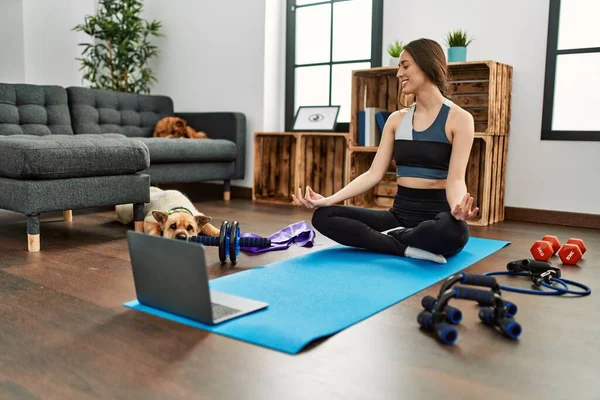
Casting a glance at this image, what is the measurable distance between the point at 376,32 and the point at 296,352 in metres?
3.25

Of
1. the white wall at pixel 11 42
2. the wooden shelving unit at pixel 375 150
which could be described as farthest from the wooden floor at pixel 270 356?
the white wall at pixel 11 42

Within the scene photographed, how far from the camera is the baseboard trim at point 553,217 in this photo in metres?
3.36

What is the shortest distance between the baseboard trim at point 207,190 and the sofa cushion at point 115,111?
1.85 ft

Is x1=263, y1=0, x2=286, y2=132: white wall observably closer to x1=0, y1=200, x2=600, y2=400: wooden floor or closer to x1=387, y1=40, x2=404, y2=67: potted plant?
x1=387, y1=40, x2=404, y2=67: potted plant

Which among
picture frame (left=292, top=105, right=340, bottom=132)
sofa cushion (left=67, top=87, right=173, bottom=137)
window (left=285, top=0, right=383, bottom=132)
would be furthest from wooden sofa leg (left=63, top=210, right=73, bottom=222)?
window (left=285, top=0, right=383, bottom=132)

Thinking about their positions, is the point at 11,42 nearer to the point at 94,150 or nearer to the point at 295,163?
the point at 295,163

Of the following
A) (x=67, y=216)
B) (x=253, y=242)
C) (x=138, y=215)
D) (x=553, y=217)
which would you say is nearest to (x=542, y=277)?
(x=253, y=242)

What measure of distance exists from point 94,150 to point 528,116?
8.30 ft

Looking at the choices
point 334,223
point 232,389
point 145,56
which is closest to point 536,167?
point 334,223

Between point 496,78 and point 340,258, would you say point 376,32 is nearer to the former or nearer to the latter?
point 496,78

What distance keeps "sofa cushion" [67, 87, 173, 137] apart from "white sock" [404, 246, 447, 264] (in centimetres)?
282

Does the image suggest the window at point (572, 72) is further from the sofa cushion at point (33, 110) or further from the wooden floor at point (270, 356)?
the sofa cushion at point (33, 110)

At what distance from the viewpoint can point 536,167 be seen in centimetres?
354

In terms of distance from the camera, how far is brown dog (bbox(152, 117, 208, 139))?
4535 mm
